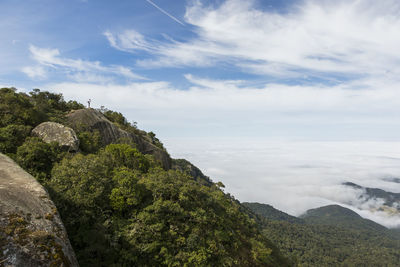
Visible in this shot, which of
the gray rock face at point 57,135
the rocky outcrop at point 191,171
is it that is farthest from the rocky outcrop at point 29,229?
the rocky outcrop at point 191,171

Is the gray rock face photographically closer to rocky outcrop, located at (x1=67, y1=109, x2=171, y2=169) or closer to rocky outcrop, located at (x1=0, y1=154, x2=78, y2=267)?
rocky outcrop, located at (x1=67, y1=109, x2=171, y2=169)

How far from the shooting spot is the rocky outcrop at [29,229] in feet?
22.7

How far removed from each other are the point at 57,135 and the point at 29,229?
20025 mm

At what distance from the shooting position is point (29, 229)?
7840 mm

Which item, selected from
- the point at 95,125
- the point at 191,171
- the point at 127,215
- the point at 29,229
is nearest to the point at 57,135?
the point at 95,125

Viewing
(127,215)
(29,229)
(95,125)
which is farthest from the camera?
(95,125)

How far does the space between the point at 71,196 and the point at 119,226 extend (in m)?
3.92

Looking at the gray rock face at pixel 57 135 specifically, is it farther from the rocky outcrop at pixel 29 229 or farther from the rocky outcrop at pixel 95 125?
the rocky outcrop at pixel 29 229

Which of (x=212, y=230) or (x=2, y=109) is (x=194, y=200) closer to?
(x=212, y=230)

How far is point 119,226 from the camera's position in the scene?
15711 mm

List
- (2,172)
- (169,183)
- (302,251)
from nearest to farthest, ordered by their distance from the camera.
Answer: (2,172), (169,183), (302,251)

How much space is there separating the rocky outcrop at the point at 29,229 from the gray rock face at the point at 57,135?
48.2 ft

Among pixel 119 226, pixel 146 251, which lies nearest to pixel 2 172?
pixel 119 226

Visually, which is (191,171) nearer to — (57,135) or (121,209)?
(57,135)
